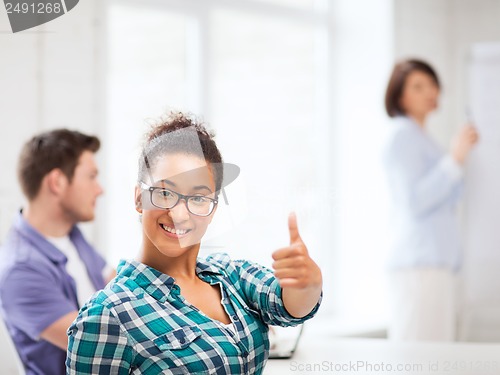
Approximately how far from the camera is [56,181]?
1.45m

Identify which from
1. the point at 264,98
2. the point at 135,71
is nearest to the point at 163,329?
the point at 135,71

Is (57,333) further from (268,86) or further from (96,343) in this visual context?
(268,86)

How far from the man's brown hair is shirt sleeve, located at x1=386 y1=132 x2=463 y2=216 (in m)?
1.22

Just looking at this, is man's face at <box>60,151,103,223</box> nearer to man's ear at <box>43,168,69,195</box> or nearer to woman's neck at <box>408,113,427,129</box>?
man's ear at <box>43,168,69,195</box>

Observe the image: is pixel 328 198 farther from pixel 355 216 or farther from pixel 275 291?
pixel 355 216

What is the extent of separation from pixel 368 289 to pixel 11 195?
149 cm

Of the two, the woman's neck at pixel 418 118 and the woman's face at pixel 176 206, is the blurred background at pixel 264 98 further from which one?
the woman's neck at pixel 418 118

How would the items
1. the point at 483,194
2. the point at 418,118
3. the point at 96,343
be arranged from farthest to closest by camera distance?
the point at 483,194
the point at 418,118
the point at 96,343

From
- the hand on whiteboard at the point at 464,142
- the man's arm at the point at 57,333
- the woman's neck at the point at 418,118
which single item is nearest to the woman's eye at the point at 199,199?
the man's arm at the point at 57,333

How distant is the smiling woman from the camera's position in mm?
759

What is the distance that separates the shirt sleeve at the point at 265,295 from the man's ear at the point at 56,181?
2.04 feet

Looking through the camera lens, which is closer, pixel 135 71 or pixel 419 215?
pixel 135 71

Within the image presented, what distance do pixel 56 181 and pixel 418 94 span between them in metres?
Result: 1.48

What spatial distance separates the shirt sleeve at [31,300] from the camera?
1387 millimetres
